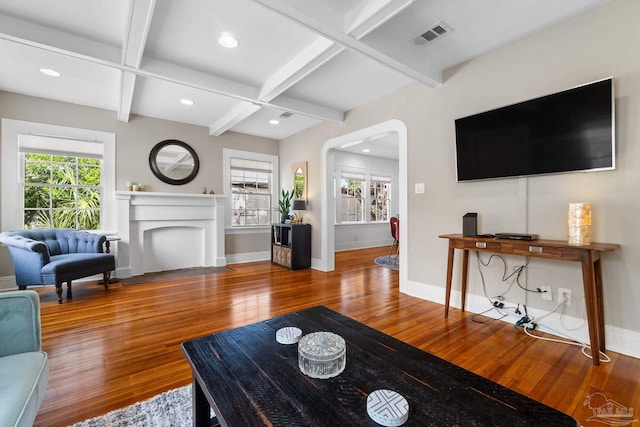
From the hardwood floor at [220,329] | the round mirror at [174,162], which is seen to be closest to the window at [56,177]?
the round mirror at [174,162]

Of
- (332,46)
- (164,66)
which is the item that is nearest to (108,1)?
(164,66)

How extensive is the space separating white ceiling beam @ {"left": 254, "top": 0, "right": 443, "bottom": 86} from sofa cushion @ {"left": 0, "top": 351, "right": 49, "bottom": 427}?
2.28 meters

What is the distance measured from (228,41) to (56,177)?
354cm

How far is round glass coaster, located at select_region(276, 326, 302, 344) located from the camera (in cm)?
125

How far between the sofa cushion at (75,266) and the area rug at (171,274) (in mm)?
573

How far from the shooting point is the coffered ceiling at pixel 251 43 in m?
2.10

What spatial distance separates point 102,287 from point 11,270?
119cm

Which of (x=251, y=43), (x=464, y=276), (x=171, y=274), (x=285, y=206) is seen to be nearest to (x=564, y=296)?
(x=464, y=276)

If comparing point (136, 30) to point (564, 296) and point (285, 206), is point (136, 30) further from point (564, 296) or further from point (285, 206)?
point (564, 296)

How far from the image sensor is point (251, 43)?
2586 mm

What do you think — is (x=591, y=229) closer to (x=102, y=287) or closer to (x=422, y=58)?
(x=422, y=58)

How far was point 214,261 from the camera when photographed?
5.19 metres

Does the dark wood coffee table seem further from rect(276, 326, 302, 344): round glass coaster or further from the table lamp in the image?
the table lamp

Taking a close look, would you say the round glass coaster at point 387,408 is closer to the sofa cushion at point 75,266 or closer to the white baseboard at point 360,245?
the sofa cushion at point 75,266
